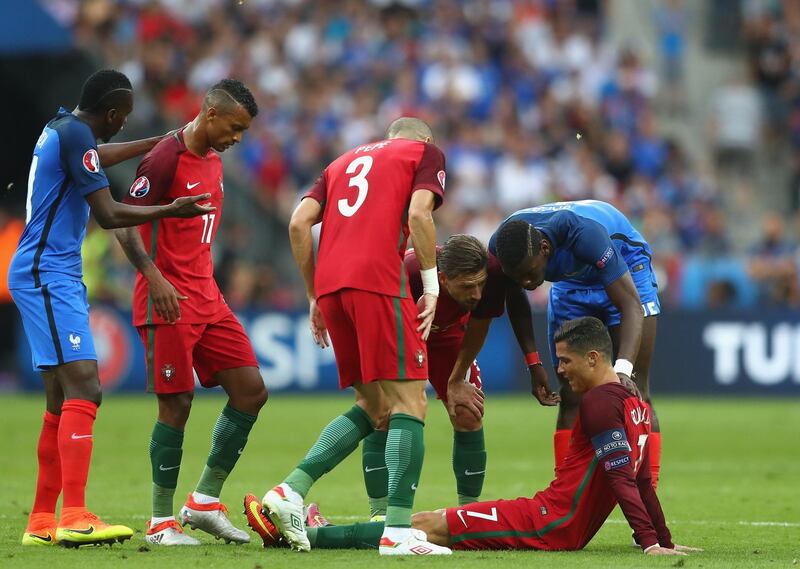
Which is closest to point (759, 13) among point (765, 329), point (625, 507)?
point (765, 329)

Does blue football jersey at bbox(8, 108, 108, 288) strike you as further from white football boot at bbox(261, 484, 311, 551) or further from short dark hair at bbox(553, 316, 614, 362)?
short dark hair at bbox(553, 316, 614, 362)

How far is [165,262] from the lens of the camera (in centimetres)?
792

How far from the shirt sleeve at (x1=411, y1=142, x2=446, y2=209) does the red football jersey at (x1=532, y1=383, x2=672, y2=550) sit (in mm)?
1317

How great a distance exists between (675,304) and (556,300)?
40.4ft

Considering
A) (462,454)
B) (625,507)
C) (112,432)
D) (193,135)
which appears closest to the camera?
(625,507)

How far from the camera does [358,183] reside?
7.38 metres

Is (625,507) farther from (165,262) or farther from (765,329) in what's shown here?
(765,329)

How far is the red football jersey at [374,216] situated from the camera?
23.7ft

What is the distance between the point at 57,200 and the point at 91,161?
0.31m

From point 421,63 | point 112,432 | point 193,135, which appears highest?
point 421,63

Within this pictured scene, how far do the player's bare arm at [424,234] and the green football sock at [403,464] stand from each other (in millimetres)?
470

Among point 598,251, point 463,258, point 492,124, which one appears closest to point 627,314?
point 598,251

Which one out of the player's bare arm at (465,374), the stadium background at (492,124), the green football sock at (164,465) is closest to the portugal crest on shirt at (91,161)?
the green football sock at (164,465)

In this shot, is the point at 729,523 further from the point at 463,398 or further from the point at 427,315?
the point at 427,315
